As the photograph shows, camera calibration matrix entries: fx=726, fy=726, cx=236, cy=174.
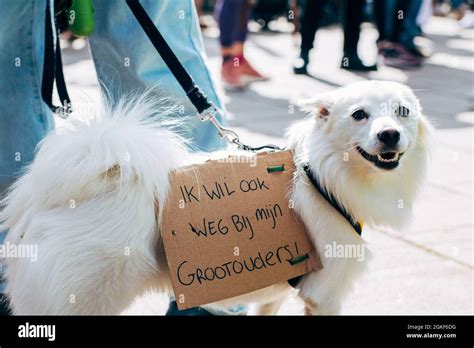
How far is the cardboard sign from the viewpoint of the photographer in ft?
8.23

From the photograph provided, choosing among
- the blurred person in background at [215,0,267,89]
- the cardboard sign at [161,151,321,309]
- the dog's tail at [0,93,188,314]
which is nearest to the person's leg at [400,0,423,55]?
the blurred person in background at [215,0,267,89]

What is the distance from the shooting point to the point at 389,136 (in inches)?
99.9

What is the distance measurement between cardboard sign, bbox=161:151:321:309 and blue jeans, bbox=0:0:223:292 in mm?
545

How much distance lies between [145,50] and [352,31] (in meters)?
5.82

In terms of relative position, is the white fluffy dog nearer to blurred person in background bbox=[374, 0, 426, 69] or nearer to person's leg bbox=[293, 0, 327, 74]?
person's leg bbox=[293, 0, 327, 74]

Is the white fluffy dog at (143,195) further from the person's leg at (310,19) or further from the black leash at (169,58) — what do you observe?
the person's leg at (310,19)

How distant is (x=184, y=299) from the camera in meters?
2.52

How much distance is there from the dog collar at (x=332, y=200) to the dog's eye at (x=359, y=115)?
0.25 meters

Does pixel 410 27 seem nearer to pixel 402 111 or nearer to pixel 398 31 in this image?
pixel 398 31

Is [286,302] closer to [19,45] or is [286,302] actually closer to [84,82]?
[19,45]

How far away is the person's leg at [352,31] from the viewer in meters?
8.45

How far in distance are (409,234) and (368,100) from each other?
5.37 ft
